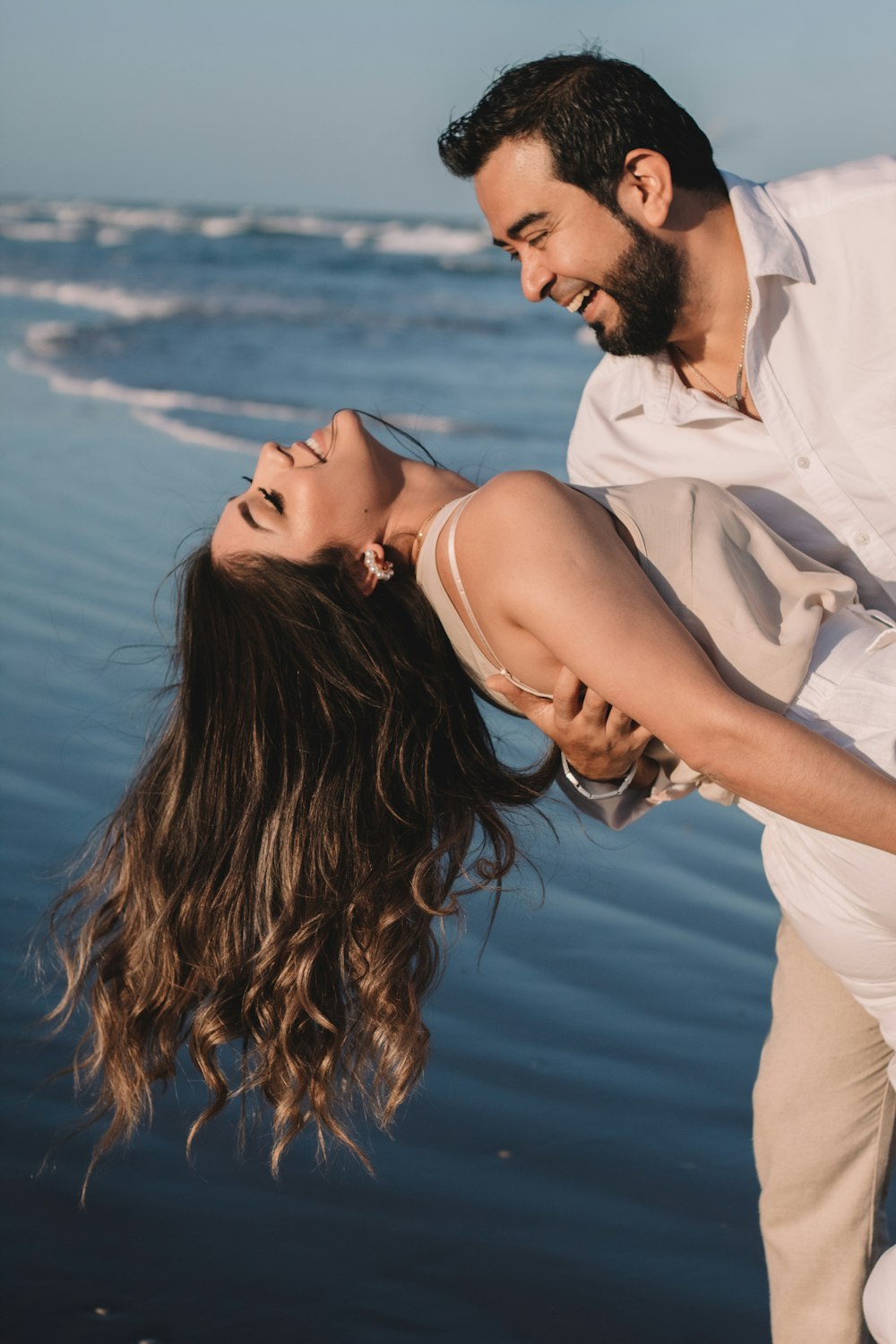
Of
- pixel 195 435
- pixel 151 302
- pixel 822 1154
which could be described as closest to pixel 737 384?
pixel 822 1154

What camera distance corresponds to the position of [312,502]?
279 centimetres

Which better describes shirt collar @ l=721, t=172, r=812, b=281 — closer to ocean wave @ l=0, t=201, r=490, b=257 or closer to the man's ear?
the man's ear

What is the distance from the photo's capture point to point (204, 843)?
2.93 metres

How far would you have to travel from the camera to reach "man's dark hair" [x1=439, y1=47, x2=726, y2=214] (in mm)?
3182

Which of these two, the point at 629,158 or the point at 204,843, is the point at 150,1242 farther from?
the point at 629,158

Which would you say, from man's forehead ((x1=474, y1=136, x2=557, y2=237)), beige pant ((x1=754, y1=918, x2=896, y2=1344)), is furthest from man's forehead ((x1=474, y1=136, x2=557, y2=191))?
beige pant ((x1=754, y1=918, x2=896, y2=1344))

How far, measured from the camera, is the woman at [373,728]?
2.38 m

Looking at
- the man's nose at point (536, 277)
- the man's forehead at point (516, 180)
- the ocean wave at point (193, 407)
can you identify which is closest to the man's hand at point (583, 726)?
the man's nose at point (536, 277)

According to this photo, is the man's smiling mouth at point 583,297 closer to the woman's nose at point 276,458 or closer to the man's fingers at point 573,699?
the woman's nose at point 276,458

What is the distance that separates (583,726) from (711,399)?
1.01 m

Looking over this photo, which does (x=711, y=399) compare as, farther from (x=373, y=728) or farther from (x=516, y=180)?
(x=373, y=728)

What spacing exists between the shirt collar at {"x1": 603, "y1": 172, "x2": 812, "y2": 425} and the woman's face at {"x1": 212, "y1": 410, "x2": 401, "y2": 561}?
0.69m

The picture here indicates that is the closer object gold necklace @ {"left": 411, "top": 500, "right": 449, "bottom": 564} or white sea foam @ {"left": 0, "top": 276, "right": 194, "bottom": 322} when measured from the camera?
gold necklace @ {"left": 411, "top": 500, "right": 449, "bottom": 564}

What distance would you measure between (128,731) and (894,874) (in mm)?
3507
